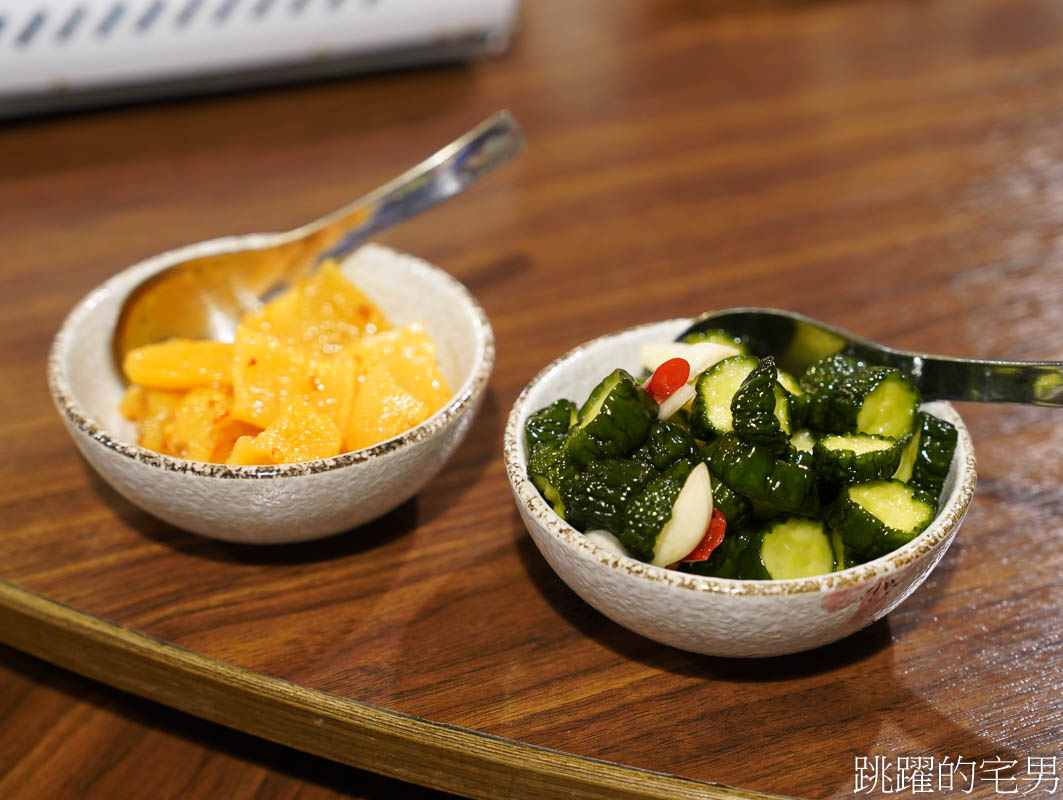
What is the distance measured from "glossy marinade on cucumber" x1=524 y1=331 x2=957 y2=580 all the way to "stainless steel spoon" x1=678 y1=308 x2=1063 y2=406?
0.25ft

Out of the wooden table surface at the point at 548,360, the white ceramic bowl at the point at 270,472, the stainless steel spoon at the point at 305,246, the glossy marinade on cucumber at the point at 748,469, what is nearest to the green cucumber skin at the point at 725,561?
the glossy marinade on cucumber at the point at 748,469

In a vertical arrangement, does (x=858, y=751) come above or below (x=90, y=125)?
below

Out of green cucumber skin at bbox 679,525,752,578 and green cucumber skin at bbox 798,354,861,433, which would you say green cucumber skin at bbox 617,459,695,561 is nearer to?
green cucumber skin at bbox 679,525,752,578

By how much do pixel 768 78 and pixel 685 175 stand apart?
54 centimetres

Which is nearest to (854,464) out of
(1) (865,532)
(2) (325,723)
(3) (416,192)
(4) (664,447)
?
(1) (865,532)

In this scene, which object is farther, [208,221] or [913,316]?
[208,221]

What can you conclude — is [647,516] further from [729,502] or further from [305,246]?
[305,246]

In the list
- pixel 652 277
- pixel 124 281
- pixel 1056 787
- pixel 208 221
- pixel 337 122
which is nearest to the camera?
pixel 1056 787

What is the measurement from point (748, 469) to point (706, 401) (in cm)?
10

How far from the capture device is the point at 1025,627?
1.01m

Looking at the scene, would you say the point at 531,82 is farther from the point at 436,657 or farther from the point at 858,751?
the point at 858,751

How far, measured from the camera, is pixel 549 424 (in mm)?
1039

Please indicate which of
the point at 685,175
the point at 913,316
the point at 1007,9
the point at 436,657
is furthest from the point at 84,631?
the point at 1007,9

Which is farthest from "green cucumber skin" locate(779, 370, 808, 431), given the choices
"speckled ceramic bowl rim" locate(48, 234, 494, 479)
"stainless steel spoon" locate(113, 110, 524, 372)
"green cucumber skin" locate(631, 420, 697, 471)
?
"stainless steel spoon" locate(113, 110, 524, 372)
